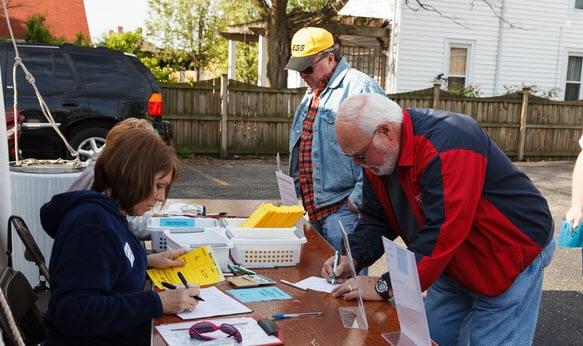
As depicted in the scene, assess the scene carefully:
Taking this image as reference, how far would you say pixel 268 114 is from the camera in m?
12.1

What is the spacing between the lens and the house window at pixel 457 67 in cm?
1506

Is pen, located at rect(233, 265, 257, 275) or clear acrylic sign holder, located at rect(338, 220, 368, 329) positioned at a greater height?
clear acrylic sign holder, located at rect(338, 220, 368, 329)

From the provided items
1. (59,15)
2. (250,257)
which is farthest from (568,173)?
(59,15)

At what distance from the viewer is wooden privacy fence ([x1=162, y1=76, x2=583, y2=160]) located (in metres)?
11.6

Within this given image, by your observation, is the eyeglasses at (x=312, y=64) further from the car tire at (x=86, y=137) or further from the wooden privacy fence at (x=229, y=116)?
the wooden privacy fence at (x=229, y=116)

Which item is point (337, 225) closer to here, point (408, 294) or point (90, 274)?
point (408, 294)

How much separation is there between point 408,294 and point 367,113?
0.65 m

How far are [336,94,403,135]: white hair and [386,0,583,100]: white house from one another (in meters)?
12.8

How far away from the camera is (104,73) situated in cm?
820

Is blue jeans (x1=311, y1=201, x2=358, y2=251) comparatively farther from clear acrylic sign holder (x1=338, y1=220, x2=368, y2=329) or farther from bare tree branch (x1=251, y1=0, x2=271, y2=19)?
bare tree branch (x1=251, y1=0, x2=271, y2=19)

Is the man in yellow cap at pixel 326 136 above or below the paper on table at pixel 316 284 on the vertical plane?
above

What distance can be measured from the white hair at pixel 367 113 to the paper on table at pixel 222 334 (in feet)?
2.50

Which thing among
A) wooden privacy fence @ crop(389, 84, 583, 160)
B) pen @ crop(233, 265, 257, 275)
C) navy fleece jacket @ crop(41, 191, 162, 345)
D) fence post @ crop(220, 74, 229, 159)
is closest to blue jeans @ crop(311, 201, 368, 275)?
pen @ crop(233, 265, 257, 275)

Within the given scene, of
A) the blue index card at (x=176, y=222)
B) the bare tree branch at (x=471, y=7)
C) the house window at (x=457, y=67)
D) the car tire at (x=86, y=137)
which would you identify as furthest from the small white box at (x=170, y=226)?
the house window at (x=457, y=67)
